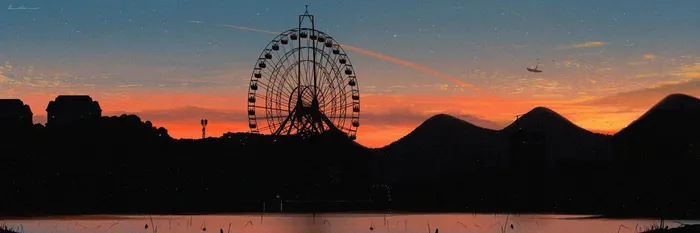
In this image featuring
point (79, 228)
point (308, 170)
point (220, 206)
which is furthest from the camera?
point (220, 206)

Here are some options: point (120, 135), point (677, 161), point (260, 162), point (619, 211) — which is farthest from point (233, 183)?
point (677, 161)

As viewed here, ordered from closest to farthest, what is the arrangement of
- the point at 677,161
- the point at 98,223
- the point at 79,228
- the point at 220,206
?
the point at 79,228 < the point at 98,223 < the point at 220,206 < the point at 677,161

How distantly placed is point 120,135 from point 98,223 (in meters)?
74.2

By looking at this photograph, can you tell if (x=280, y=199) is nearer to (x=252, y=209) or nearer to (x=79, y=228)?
(x=252, y=209)

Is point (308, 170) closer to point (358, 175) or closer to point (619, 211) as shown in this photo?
point (358, 175)

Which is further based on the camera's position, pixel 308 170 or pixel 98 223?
pixel 308 170

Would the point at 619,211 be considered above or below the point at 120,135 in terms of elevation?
below

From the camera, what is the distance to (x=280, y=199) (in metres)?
180

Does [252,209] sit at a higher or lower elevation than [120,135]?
lower

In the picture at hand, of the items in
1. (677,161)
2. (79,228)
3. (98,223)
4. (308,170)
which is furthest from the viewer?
(677,161)

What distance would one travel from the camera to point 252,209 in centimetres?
18288

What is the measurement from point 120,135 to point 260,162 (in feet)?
86.3

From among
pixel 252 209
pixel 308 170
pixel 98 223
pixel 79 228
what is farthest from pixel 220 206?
pixel 79 228

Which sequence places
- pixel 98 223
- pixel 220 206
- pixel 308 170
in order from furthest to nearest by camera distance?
pixel 220 206 < pixel 308 170 < pixel 98 223
